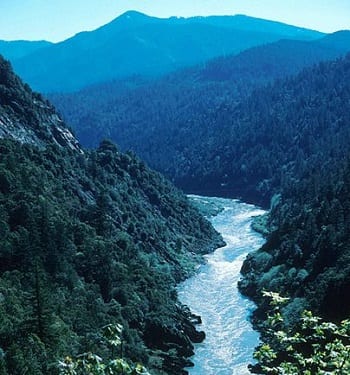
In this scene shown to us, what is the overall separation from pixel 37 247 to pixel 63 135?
5549cm

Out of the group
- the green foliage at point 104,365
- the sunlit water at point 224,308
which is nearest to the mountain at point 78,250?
the sunlit water at point 224,308

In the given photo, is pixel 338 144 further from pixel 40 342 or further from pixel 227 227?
pixel 40 342

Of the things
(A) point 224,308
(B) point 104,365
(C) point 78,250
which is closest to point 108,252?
(C) point 78,250

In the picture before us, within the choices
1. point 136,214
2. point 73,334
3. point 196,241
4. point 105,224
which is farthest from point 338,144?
point 73,334

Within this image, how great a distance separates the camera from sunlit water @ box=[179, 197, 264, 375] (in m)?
70.1

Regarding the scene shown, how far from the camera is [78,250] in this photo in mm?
78250

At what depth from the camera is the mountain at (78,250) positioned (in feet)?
162

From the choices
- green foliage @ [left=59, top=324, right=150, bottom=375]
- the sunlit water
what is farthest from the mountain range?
green foliage @ [left=59, top=324, right=150, bottom=375]

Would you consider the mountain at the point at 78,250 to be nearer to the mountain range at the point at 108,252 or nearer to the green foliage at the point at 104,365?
the mountain range at the point at 108,252

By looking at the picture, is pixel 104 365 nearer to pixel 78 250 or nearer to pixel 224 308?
pixel 78 250

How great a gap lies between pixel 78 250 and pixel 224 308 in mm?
26012

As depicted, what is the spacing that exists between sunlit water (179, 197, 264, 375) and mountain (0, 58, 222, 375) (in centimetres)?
247

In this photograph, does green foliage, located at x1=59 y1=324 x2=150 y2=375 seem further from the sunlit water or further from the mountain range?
the sunlit water

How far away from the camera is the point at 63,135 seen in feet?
390
